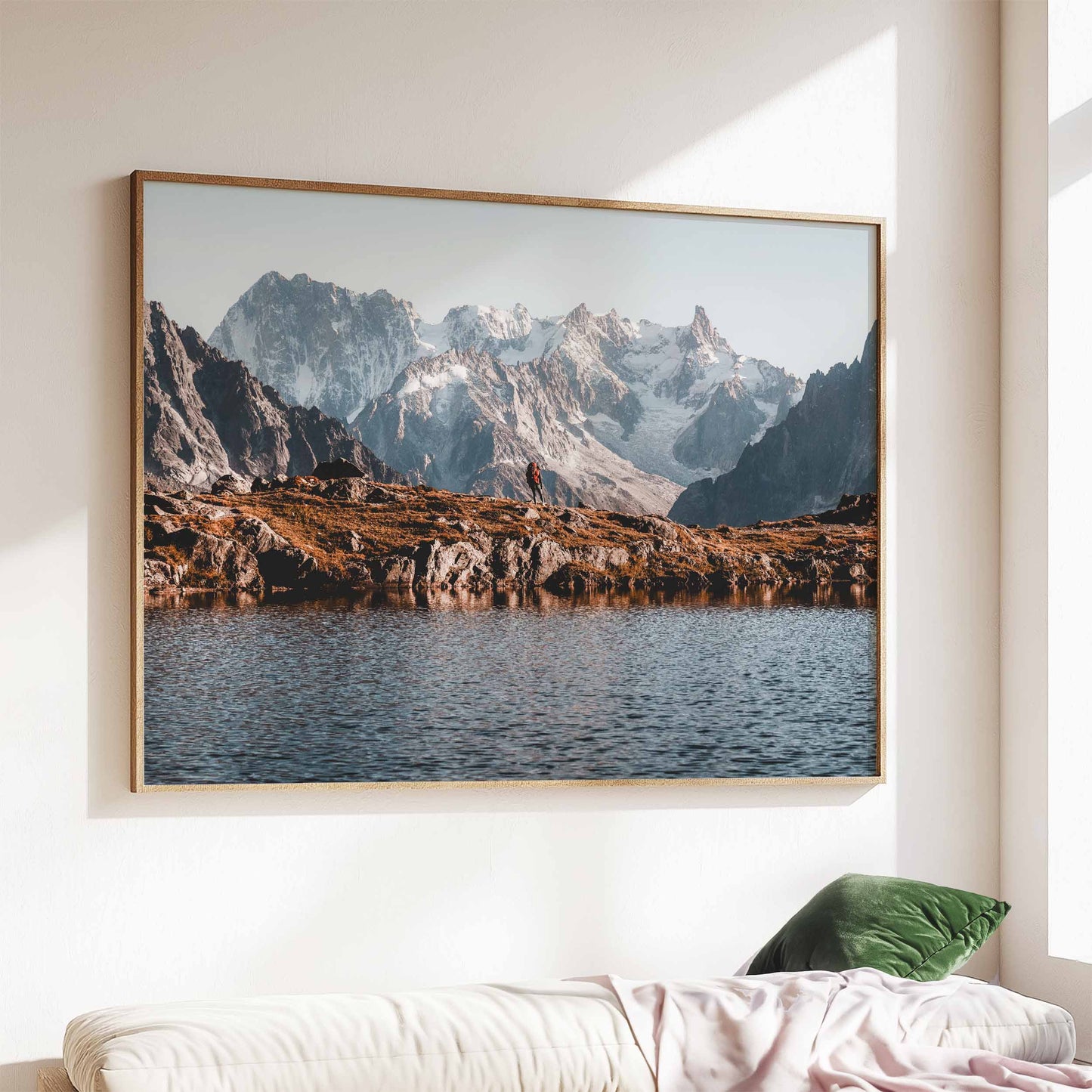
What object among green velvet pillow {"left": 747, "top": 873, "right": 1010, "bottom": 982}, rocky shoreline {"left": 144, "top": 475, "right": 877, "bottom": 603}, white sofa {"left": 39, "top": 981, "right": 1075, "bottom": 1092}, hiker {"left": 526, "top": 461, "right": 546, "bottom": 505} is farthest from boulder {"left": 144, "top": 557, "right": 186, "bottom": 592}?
green velvet pillow {"left": 747, "top": 873, "right": 1010, "bottom": 982}

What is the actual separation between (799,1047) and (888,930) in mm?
659

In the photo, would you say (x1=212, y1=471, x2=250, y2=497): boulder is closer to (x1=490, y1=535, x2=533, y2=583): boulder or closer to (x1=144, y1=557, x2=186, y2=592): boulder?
(x1=144, y1=557, x2=186, y2=592): boulder

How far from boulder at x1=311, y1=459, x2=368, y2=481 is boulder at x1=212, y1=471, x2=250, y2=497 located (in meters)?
0.16

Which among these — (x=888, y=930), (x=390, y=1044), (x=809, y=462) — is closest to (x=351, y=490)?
(x=809, y=462)

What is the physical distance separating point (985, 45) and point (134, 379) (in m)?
2.26

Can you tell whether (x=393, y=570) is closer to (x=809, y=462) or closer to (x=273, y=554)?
(x=273, y=554)

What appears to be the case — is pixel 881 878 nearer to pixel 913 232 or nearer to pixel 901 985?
pixel 901 985

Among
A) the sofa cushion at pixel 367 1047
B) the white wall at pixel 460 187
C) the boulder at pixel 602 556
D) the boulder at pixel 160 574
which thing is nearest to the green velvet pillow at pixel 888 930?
the white wall at pixel 460 187

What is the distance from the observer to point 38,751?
2.56 m

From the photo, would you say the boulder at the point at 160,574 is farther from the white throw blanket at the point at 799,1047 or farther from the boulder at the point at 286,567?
the white throw blanket at the point at 799,1047

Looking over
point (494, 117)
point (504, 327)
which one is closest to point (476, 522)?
point (504, 327)

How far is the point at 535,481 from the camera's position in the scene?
2891mm

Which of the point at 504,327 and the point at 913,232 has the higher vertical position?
the point at 913,232

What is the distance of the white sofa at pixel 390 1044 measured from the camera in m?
1.64
